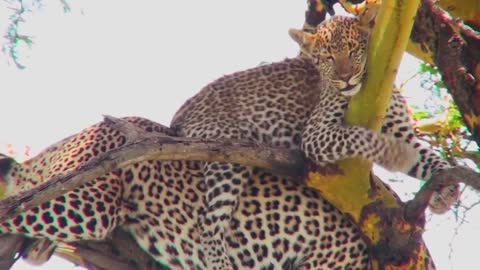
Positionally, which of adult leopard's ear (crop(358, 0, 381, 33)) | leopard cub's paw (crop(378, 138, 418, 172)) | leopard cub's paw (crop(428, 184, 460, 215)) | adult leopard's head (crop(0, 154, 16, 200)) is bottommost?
adult leopard's head (crop(0, 154, 16, 200))

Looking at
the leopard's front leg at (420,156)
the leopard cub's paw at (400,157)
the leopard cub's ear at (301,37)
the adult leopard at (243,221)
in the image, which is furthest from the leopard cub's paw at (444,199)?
the leopard cub's ear at (301,37)

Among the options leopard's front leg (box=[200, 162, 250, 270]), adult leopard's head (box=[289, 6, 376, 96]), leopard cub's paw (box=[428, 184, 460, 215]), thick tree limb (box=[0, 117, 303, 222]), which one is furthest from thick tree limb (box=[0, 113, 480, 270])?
adult leopard's head (box=[289, 6, 376, 96])

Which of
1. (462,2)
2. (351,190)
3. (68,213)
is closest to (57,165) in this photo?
(68,213)

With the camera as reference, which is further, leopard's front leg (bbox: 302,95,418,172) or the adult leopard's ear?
the adult leopard's ear

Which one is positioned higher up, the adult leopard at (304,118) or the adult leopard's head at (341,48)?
the adult leopard's head at (341,48)

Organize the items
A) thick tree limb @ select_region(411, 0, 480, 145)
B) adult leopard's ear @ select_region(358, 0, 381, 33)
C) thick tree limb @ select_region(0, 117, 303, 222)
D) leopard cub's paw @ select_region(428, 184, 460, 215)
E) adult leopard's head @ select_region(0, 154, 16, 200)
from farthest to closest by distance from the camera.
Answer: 1. adult leopard's head @ select_region(0, 154, 16, 200)
2. adult leopard's ear @ select_region(358, 0, 381, 33)
3. thick tree limb @ select_region(411, 0, 480, 145)
4. leopard cub's paw @ select_region(428, 184, 460, 215)
5. thick tree limb @ select_region(0, 117, 303, 222)

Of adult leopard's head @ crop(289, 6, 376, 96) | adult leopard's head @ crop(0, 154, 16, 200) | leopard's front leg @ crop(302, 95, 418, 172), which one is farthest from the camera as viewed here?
adult leopard's head @ crop(0, 154, 16, 200)

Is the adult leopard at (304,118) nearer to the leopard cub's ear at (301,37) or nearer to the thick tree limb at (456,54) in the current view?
the leopard cub's ear at (301,37)

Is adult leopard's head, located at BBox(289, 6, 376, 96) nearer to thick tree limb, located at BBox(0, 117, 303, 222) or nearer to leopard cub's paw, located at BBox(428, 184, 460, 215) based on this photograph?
thick tree limb, located at BBox(0, 117, 303, 222)
